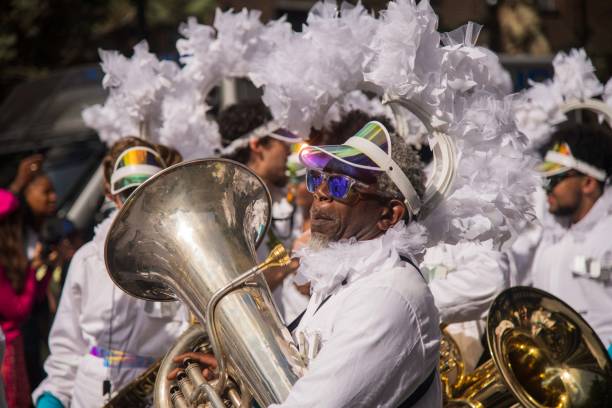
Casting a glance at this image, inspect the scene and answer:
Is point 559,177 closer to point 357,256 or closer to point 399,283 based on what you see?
point 357,256

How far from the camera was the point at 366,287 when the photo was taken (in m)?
2.72

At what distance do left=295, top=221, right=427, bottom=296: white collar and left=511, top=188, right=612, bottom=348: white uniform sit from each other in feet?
7.90

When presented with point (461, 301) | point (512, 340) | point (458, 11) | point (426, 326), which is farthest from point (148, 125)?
point (458, 11)

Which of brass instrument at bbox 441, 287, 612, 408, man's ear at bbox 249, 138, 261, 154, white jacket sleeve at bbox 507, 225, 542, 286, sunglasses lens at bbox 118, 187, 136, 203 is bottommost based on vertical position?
white jacket sleeve at bbox 507, 225, 542, 286

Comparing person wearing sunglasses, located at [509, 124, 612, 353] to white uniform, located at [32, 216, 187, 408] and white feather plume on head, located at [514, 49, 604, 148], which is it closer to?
white feather plume on head, located at [514, 49, 604, 148]

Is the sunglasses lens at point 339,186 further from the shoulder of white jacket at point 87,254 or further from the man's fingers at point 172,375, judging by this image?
the shoulder of white jacket at point 87,254

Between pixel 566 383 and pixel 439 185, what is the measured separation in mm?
1251

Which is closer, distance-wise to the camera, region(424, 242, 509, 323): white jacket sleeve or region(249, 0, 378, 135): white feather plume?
region(249, 0, 378, 135): white feather plume

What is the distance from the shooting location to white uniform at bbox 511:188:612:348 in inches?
198

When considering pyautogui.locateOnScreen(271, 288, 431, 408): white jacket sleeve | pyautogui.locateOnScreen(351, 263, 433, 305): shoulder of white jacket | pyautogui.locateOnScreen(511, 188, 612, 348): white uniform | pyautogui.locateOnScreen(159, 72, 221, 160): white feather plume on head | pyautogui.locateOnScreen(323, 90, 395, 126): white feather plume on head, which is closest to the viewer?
pyautogui.locateOnScreen(271, 288, 431, 408): white jacket sleeve

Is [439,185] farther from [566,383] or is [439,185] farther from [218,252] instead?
[566,383]

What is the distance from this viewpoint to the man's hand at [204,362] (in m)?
3.06

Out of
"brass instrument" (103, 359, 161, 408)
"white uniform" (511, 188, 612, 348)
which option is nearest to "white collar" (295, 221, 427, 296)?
"brass instrument" (103, 359, 161, 408)

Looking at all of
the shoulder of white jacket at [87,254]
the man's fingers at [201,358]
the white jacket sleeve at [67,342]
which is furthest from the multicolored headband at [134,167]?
the man's fingers at [201,358]
